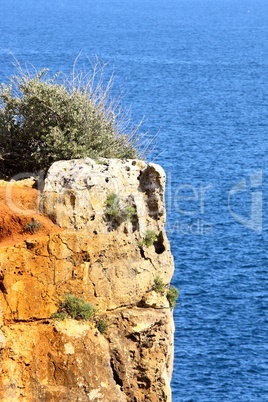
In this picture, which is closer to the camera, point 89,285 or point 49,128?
point 89,285

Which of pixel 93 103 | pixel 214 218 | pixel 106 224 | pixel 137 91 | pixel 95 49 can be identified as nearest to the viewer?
pixel 106 224

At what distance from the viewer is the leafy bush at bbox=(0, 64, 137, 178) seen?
27.5 meters

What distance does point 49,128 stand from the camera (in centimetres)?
2798

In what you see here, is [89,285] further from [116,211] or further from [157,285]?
[157,285]

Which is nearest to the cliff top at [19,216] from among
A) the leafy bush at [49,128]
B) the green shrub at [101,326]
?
the green shrub at [101,326]

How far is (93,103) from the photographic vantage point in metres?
28.4

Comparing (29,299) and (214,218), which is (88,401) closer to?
(29,299)

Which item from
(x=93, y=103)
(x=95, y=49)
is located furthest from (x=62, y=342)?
(x=95, y=49)

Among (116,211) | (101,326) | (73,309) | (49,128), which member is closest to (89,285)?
(73,309)

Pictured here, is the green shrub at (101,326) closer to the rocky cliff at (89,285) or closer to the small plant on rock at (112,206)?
the rocky cliff at (89,285)

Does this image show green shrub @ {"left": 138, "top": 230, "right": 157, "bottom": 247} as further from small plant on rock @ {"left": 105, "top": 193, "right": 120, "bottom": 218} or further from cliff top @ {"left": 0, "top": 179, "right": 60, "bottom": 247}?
cliff top @ {"left": 0, "top": 179, "right": 60, "bottom": 247}

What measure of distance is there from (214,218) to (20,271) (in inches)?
2568

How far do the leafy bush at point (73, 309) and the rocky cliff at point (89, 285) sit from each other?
0.11 meters

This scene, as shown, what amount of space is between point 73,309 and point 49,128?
601 cm
